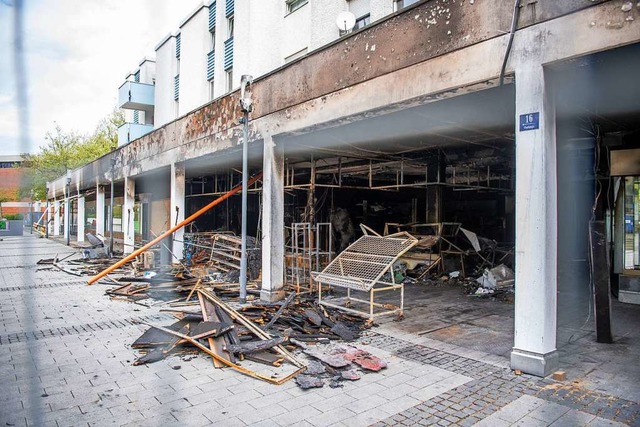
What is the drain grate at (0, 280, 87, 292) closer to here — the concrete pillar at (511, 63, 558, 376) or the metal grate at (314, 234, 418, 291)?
the metal grate at (314, 234, 418, 291)

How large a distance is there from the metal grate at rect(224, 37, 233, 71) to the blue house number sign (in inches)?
553

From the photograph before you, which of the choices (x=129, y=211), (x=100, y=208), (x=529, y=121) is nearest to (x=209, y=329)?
(x=529, y=121)

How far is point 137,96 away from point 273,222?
1784 centimetres

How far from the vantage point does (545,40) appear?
4398mm

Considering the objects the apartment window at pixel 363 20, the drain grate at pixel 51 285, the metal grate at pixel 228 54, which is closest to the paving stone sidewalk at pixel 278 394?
the drain grate at pixel 51 285

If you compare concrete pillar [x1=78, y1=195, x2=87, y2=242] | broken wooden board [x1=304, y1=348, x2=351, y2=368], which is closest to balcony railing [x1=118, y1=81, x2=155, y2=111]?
concrete pillar [x1=78, y1=195, x2=87, y2=242]

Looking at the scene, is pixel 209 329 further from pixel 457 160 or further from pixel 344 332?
pixel 457 160

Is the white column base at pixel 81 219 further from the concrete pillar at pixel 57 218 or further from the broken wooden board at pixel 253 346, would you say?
the broken wooden board at pixel 253 346

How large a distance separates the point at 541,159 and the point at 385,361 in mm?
2825

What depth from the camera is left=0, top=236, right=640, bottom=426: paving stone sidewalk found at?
364cm

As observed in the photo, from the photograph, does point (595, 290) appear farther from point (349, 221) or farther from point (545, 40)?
point (349, 221)

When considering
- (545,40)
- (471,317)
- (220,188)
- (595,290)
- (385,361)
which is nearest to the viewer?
(545,40)

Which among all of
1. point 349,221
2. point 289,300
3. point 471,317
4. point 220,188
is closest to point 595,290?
point 471,317

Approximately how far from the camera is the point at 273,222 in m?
8.48
